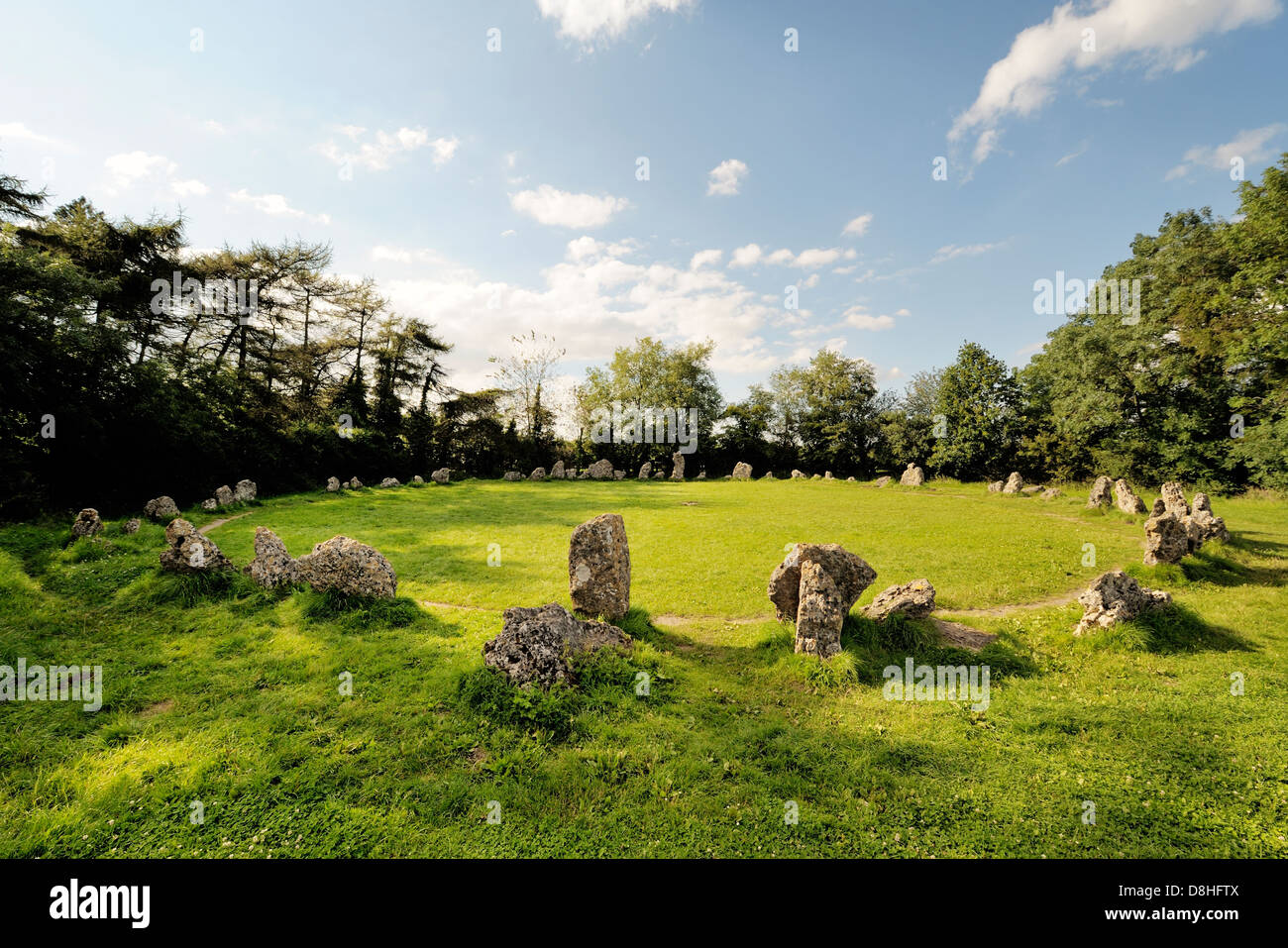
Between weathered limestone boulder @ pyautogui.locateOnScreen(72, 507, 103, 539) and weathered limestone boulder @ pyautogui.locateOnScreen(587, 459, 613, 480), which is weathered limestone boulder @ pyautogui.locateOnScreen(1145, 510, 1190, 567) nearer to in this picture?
weathered limestone boulder @ pyautogui.locateOnScreen(72, 507, 103, 539)

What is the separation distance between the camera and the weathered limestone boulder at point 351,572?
9227 mm

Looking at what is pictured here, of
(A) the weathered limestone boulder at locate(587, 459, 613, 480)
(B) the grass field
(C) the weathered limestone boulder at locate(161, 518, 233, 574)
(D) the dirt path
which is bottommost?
(B) the grass field

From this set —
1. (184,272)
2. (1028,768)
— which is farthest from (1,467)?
(1028,768)

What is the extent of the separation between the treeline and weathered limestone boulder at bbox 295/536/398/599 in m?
12.7

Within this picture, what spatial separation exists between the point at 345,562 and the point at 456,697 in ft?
15.5

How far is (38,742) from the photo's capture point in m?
5.25

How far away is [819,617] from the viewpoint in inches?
305

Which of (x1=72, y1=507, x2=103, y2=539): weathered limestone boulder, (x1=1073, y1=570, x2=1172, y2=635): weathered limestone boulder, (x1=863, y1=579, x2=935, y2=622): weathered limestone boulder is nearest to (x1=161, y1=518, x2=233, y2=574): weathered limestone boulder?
(x1=72, y1=507, x2=103, y2=539): weathered limestone boulder

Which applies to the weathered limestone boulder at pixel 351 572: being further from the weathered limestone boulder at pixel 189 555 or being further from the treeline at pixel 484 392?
the treeline at pixel 484 392

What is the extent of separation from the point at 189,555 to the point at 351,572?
12.2 feet

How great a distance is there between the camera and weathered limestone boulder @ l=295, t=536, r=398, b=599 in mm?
9227

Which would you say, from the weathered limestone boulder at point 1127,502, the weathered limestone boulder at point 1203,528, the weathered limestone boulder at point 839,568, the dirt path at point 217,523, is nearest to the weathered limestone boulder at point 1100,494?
the weathered limestone boulder at point 1127,502
